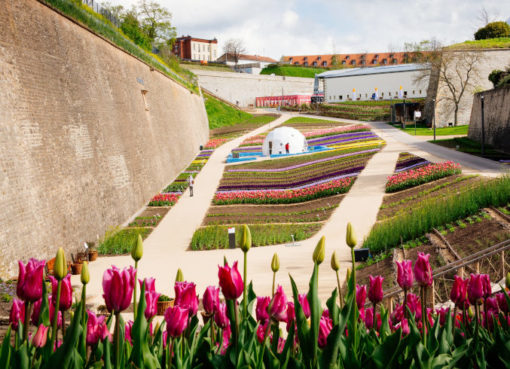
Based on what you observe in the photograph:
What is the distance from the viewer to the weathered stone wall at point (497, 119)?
93.9 ft

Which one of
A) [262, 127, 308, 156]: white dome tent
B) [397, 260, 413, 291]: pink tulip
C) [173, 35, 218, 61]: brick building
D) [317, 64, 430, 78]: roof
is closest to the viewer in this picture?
[397, 260, 413, 291]: pink tulip

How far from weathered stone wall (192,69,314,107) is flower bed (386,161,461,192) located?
58.1m

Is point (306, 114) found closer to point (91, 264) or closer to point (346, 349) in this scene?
point (91, 264)

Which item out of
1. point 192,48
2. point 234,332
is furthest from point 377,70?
point 234,332

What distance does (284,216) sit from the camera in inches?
777

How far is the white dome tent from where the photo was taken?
38.2m

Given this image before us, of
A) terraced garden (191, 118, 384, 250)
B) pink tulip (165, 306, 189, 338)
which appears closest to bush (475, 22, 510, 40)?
terraced garden (191, 118, 384, 250)

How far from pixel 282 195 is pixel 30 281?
68.6 feet

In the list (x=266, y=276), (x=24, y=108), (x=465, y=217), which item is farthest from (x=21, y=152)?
(x=465, y=217)

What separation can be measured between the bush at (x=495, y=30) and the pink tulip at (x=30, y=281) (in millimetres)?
59353

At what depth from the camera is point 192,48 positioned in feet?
376

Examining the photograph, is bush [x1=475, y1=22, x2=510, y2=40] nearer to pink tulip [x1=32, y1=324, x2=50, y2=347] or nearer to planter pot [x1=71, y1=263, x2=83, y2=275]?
planter pot [x1=71, y1=263, x2=83, y2=275]

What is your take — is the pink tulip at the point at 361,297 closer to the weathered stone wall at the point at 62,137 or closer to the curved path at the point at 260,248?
the curved path at the point at 260,248

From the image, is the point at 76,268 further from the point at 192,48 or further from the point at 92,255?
the point at 192,48
